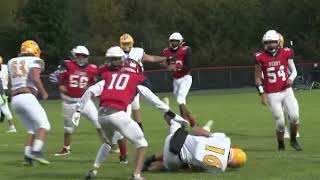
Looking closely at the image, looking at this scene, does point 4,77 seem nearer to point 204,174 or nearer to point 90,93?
point 90,93

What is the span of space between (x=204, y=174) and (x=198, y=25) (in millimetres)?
63750

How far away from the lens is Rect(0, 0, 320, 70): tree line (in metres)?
71.8

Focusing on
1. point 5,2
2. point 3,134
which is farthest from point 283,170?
point 5,2

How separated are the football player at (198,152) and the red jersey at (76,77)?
3648mm

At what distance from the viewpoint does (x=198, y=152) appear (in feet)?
38.6

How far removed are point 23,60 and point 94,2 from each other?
6560 cm

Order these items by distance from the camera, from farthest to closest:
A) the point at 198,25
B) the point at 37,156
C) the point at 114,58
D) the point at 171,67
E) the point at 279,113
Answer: the point at 198,25 → the point at 171,67 → the point at 279,113 → the point at 37,156 → the point at 114,58

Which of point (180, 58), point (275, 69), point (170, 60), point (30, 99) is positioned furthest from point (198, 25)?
point (30, 99)

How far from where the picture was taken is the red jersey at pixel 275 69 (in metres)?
15.5

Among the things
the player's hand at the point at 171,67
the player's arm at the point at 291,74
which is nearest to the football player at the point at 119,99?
the player's arm at the point at 291,74

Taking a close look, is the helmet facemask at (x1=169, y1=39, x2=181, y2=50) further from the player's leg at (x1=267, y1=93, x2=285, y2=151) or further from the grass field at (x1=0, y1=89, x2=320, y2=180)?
the player's leg at (x1=267, y1=93, x2=285, y2=151)

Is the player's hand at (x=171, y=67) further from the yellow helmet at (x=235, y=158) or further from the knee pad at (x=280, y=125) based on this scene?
the yellow helmet at (x=235, y=158)

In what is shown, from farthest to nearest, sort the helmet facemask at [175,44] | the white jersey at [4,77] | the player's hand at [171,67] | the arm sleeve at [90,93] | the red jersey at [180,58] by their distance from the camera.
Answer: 1. the white jersey at [4,77]
2. the helmet facemask at [175,44]
3. the red jersey at [180,58]
4. the player's hand at [171,67]
5. the arm sleeve at [90,93]

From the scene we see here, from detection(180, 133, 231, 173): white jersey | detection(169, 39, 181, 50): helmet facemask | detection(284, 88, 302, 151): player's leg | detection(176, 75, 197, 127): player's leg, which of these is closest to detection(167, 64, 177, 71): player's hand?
detection(169, 39, 181, 50): helmet facemask
